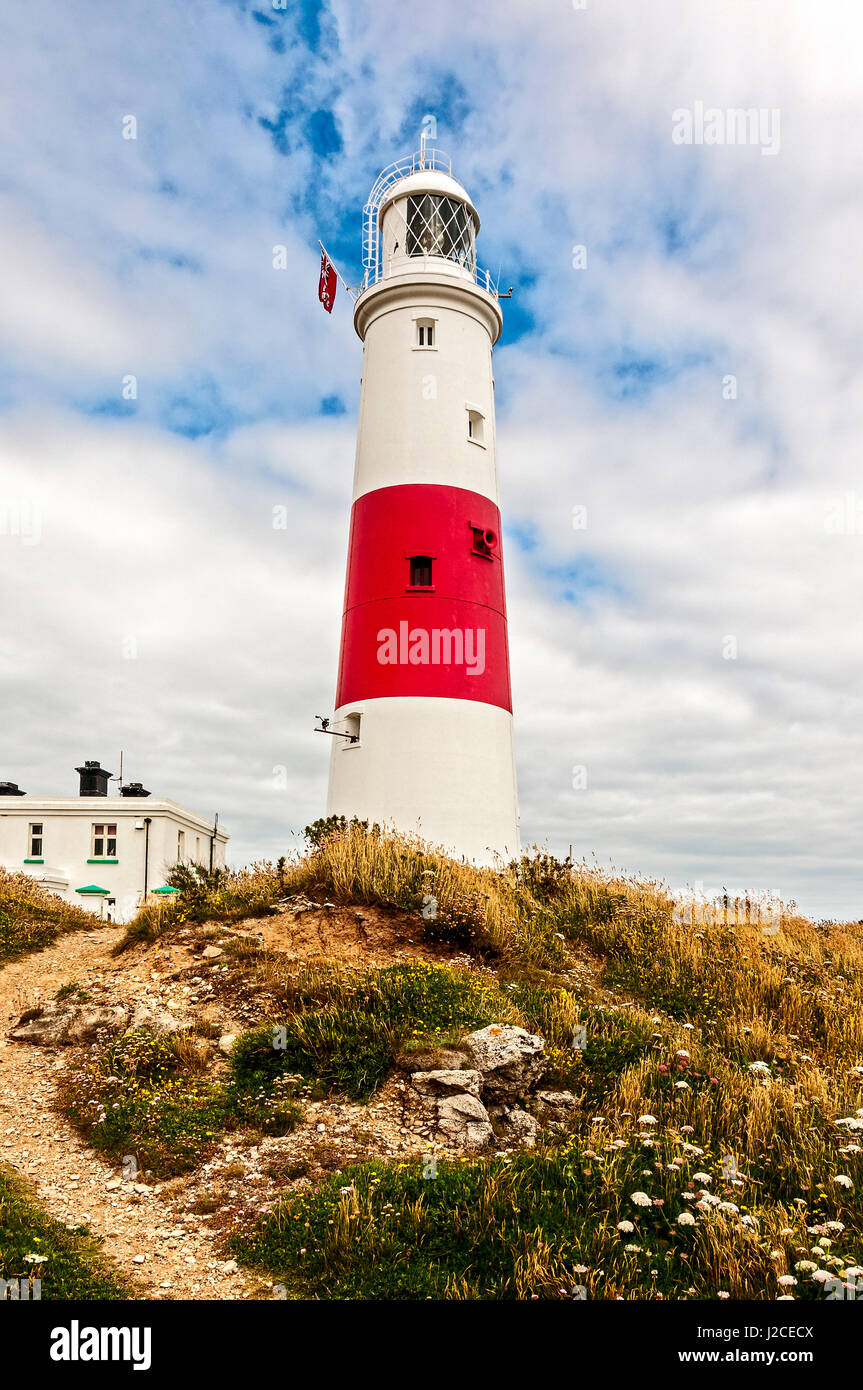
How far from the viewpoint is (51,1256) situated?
6031 mm

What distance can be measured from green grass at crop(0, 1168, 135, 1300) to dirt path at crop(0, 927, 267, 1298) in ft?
0.51

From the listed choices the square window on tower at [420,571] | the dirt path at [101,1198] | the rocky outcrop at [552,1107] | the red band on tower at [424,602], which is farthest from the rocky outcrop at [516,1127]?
the square window on tower at [420,571]

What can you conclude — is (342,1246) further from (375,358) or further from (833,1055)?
(375,358)

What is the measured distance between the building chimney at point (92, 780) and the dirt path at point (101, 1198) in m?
33.8

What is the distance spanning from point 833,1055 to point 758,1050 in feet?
2.95

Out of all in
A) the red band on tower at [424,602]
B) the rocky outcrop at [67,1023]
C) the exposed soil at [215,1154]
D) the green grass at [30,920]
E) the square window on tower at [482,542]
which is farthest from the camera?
the square window on tower at [482,542]

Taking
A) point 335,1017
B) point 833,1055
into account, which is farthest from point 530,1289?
point 833,1055

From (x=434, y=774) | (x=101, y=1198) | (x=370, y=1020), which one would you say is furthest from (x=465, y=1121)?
(x=434, y=774)

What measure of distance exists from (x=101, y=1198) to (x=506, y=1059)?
3.54 meters

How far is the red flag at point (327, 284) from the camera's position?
859 inches

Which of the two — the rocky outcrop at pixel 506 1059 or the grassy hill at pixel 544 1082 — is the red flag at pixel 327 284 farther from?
the rocky outcrop at pixel 506 1059

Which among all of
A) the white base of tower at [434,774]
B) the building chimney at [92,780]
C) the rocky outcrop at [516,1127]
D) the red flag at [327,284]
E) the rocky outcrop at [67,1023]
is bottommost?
the rocky outcrop at [516,1127]

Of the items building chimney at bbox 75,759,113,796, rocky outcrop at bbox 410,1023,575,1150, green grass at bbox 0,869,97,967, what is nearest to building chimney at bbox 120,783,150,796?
building chimney at bbox 75,759,113,796

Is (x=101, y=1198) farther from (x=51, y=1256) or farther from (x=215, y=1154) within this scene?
(x=51, y=1256)
